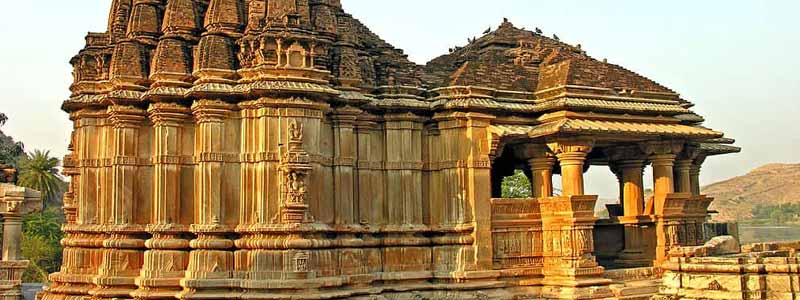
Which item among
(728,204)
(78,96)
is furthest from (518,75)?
(728,204)

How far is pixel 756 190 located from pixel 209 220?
15380 cm

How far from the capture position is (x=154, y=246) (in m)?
14.8

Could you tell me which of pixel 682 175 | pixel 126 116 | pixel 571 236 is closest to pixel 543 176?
pixel 571 236

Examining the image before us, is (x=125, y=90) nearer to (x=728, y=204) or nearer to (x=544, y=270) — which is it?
(x=544, y=270)

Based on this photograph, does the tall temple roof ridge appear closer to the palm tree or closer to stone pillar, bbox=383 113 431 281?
stone pillar, bbox=383 113 431 281

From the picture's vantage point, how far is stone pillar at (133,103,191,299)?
1454 cm

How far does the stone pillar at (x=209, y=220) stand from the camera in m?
14.2

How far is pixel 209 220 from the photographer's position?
14.6 metres

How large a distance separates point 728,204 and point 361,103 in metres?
145

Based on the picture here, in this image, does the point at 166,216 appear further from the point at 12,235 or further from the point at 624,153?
the point at 624,153

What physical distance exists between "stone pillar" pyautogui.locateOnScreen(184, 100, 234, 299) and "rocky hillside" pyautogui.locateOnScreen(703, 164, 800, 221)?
5173 inches

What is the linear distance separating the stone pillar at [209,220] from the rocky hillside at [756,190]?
431 feet

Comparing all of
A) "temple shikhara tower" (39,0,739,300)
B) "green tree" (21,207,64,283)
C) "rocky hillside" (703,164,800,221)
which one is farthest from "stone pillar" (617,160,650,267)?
"rocky hillside" (703,164,800,221)

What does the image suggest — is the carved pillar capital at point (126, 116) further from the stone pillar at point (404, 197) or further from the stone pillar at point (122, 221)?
the stone pillar at point (404, 197)
